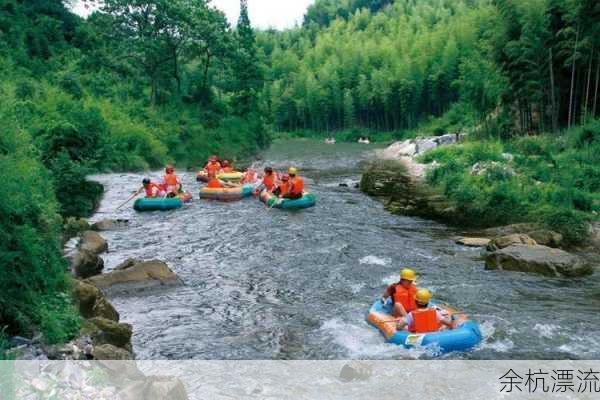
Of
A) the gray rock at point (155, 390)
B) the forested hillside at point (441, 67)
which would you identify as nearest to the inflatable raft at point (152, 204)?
the gray rock at point (155, 390)

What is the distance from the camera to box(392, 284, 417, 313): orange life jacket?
795 cm

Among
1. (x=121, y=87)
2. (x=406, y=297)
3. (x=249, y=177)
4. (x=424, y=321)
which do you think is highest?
(x=121, y=87)

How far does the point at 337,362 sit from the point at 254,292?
2.83 meters

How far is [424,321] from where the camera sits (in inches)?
289

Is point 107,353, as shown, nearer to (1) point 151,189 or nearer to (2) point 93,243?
(2) point 93,243

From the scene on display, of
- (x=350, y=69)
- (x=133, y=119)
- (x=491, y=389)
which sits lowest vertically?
(x=491, y=389)

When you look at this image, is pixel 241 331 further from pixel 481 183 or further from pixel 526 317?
pixel 481 183

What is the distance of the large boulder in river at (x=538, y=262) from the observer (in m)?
9.98

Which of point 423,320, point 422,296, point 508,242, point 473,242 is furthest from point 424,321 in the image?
point 473,242

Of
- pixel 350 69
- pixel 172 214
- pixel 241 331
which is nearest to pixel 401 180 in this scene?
pixel 172 214

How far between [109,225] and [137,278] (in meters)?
4.95

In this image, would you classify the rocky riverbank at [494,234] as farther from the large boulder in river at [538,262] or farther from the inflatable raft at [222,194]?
the inflatable raft at [222,194]

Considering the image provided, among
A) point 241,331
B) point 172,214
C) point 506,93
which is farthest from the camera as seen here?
point 506,93

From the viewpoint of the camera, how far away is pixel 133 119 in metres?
27.1
